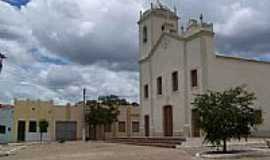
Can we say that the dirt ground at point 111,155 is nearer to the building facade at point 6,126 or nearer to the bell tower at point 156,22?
the bell tower at point 156,22

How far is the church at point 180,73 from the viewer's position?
103 ft

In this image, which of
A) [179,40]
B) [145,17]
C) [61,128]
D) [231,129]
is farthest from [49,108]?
[231,129]

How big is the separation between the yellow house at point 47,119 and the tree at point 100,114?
2.96 metres

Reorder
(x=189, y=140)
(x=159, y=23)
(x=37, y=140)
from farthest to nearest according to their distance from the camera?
(x=37, y=140) < (x=159, y=23) < (x=189, y=140)

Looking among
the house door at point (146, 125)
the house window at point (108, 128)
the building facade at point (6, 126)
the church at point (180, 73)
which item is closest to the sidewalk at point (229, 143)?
the church at point (180, 73)

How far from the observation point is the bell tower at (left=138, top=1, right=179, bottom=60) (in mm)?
40000

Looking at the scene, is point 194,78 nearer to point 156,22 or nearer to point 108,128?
point 156,22

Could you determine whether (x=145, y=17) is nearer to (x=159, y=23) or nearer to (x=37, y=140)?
(x=159, y=23)

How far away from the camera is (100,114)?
5278 centimetres

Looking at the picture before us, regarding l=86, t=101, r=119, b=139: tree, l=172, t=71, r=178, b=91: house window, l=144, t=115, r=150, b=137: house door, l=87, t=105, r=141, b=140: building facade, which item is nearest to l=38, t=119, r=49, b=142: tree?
l=86, t=101, r=119, b=139: tree

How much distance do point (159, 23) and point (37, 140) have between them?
23556 mm

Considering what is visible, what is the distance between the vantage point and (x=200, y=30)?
→ 31641mm

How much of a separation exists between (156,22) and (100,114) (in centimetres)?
1713

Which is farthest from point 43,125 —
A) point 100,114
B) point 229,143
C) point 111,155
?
point 229,143
